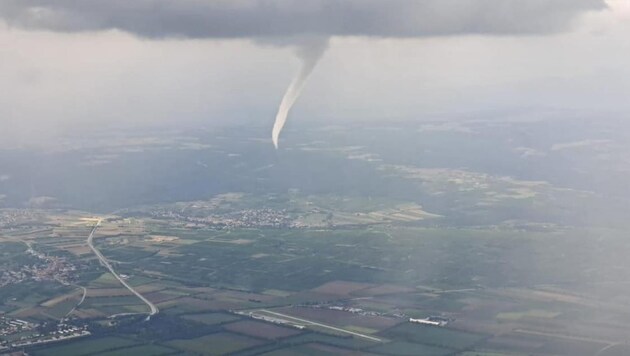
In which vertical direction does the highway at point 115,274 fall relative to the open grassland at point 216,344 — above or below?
above

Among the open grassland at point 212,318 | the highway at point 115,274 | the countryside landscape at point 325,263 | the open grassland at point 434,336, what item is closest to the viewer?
the open grassland at point 434,336

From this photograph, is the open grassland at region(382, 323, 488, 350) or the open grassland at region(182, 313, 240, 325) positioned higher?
the open grassland at region(382, 323, 488, 350)

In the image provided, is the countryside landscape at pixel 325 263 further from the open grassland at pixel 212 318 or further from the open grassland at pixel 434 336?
the open grassland at pixel 212 318

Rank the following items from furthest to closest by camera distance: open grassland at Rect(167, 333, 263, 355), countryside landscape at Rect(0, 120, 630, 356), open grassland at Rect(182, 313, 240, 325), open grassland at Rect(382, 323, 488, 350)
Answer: open grassland at Rect(182, 313, 240, 325)
countryside landscape at Rect(0, 120, 630, 356)
open grassland at Rect(382, 323, 488, 350)
open grassland at Rect(167, 333, 263, 355)

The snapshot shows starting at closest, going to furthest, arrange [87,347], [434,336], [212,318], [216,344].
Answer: [87,347] → [216,344] → [434,336] → [212,318]

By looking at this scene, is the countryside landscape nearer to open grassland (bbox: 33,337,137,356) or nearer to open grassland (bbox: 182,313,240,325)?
open grassland (bbox: 33,337,137,356)

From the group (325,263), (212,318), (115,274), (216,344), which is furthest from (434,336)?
(115,274)

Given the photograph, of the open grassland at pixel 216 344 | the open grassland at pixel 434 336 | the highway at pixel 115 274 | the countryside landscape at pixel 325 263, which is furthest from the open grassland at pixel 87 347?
the open grassland at pixel 434 336

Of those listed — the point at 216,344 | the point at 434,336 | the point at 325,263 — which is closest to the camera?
the point at 216,344

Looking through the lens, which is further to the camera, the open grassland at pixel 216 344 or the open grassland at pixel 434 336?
the open grassland at pixel 434 336

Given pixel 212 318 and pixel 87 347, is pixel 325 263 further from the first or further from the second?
pixel 87 347

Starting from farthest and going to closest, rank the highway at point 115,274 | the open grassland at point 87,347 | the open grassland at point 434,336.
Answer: the highway at point 115,274
the open grassland at point 434,336
the open grassland at point 87,347

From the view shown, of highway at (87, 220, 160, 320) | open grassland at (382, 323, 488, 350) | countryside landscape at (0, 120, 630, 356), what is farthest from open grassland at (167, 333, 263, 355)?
open grassland at (382, 323, 488, 350)
